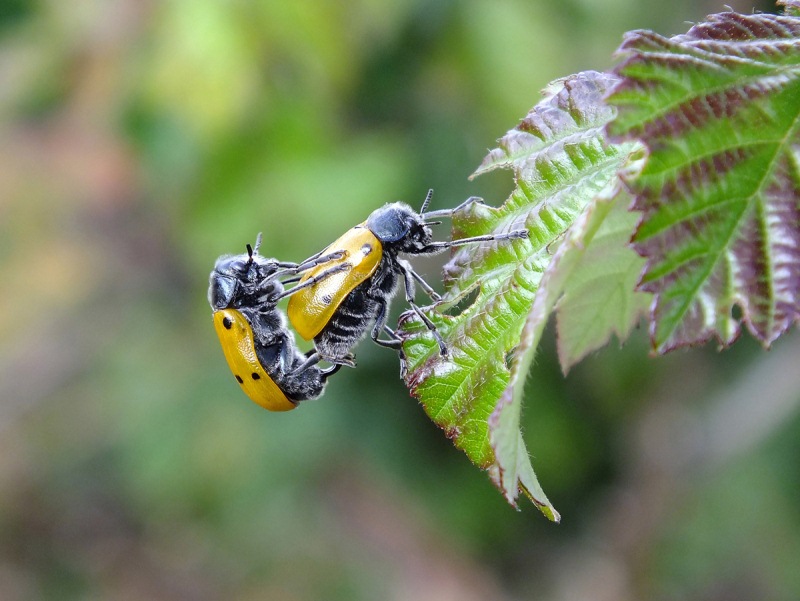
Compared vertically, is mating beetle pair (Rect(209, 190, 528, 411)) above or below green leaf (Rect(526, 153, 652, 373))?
below

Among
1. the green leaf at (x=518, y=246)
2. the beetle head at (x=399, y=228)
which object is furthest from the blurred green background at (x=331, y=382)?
the green leaf at (x=518, y=246)

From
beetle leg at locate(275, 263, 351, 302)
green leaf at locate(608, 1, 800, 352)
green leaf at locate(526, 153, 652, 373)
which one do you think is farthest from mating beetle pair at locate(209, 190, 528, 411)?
green leaf at locate(608, 1, 800, 352)

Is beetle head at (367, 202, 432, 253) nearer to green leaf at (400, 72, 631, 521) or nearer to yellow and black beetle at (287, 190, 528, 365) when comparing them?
yellow and black beetle at (287, 190, 528, 365)

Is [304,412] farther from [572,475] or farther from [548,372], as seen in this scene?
[572,475]

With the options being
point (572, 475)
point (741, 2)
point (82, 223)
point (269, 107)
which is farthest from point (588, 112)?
point (82, 223)

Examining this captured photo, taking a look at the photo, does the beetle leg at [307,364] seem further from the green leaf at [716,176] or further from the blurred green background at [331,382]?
the blurred green background at [331,382]

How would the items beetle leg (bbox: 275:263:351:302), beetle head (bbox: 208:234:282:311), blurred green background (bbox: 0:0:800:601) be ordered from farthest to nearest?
blurred green background (bbox: 0:0:800:601)
beetle head (bbox: 208:234:282:311)
beetle leg (bbox: 275:263:351:302)

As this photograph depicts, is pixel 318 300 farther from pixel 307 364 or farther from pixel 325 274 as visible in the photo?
pixel 307 364
